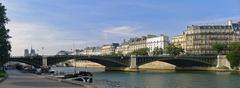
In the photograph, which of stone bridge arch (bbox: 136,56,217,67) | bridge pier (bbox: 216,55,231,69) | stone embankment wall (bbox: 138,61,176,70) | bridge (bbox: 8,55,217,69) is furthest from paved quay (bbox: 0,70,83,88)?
stone embankment wall (bbox: 138,61,176,70)

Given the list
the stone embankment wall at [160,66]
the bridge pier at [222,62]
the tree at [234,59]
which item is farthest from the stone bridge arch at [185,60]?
the stone embankment wall at [160,66]

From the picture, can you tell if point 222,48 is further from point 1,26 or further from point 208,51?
point 1,26

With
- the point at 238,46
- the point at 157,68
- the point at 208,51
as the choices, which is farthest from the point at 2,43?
the point at 208,51

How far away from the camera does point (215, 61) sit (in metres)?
151

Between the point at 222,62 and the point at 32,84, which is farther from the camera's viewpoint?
the point at 222,62

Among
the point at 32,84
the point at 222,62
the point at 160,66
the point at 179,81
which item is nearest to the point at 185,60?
the point at 222,62

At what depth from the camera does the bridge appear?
136000 mm

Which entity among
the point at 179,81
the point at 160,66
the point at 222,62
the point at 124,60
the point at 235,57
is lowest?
the point at 179,81

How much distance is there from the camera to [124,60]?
490ft

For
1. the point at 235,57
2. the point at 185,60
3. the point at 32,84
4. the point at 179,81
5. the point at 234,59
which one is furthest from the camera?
the point at 185,60

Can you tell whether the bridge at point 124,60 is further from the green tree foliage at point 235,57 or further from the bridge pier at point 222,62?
the green tree foliage at point 235,57

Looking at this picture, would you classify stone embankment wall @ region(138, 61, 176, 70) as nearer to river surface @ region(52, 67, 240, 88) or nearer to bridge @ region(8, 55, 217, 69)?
bridge @ region(8, 55, 217, 69)

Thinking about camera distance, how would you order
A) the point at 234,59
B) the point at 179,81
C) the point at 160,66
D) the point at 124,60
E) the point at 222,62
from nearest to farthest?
1. the point at 179,81
2. the point at 234,59
3. the point at 222,62
4. the point at 124,60
5. the point at 160,66

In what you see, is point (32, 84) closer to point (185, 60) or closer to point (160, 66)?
point (185, 60)
